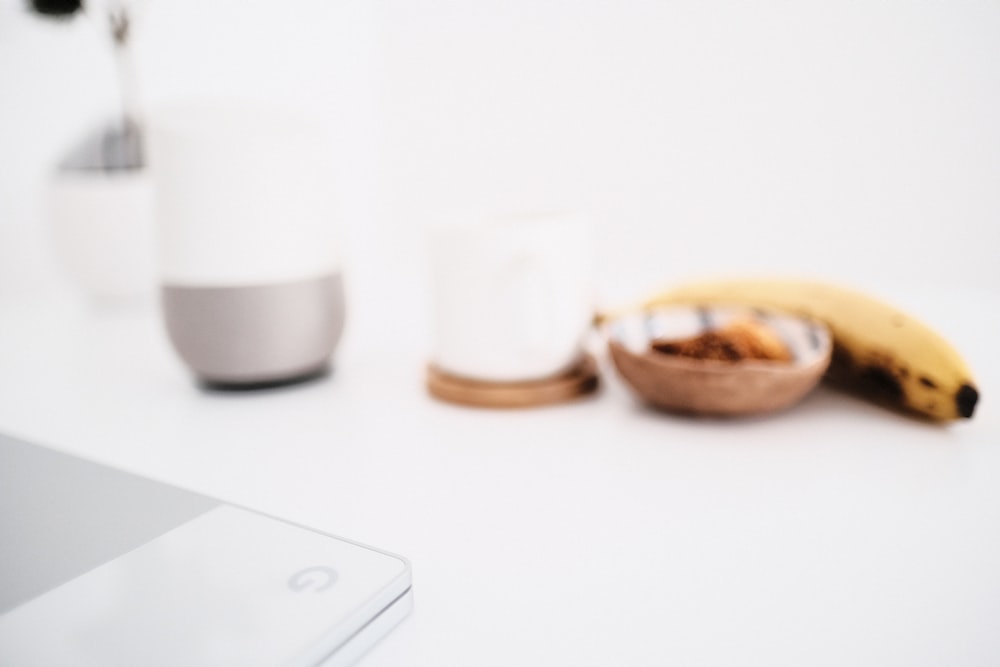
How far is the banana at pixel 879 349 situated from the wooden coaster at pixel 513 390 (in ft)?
0.59

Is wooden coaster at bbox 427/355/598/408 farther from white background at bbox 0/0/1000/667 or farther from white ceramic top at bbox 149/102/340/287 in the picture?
white ceramic top at bbox 149/102/340/287

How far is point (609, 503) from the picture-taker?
Result: 344 mm

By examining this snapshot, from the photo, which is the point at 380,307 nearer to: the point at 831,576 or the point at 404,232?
the point at 404,232

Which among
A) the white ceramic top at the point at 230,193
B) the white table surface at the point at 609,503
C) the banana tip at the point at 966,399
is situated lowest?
the white table surface at the point at 609,503

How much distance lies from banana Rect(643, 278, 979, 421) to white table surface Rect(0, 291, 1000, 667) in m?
0.02

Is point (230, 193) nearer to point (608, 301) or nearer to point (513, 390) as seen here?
point (513, 390)

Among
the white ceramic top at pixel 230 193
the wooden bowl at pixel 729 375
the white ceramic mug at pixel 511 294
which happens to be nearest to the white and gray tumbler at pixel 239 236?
the white ceramic top at pixel 230 193

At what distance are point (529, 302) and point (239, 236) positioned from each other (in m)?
0.22

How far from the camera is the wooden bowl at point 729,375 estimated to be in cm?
41

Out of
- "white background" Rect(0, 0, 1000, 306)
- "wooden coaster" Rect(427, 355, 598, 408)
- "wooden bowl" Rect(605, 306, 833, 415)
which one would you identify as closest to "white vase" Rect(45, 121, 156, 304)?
"white background" Rect(0, 0, 1000, 306)

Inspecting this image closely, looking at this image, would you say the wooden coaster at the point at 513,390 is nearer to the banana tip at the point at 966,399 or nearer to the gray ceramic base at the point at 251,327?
the gray ceramic base at the point at 251,327

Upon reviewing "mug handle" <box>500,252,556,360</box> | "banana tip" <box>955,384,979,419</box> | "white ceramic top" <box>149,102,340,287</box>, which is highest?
"white ceramic top" <box>149,102,340,287</box>

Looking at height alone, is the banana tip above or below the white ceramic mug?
below

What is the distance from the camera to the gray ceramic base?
0.49 meters
